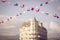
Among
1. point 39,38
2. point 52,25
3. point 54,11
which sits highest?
point 54,11

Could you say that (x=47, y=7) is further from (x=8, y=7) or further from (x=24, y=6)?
(x=8, y=7)

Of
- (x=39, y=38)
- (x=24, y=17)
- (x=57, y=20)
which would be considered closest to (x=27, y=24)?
(x=24, y=17)

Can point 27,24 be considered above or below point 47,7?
below

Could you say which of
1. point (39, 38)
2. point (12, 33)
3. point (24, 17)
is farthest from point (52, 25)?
point (12, 33)

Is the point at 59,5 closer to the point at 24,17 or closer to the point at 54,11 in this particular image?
the point at 54,11

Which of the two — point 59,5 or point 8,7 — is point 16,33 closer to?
point 8,7

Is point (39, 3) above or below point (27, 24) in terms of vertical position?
above
